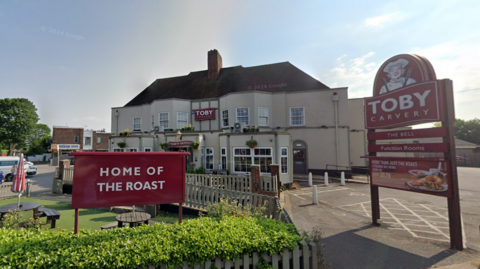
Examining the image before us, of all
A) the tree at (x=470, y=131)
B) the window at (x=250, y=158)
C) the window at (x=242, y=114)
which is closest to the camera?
the window at (x=250, y=158)

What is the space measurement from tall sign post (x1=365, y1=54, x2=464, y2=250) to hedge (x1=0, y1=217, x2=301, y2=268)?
15.3 feet

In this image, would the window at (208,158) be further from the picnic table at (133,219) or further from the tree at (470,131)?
the tree at (470,131)

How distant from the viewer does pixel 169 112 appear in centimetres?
2056

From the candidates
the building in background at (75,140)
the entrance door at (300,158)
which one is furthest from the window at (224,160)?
the building in background at (75,140)

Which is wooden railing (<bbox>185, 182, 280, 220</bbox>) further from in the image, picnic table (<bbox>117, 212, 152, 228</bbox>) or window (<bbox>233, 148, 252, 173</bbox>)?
window (<bbox>233, 148, 252, 173</bbox>)

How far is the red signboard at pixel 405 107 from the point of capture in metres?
5.43

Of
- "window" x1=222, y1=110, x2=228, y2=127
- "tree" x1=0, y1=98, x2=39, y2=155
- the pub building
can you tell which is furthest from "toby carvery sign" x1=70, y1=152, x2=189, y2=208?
"tree" x1=0, y1=98, x2=39, y2=155

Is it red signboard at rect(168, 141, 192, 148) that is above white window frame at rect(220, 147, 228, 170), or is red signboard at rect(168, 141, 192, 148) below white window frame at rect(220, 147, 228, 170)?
above

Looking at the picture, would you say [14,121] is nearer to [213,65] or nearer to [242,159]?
[213,65]

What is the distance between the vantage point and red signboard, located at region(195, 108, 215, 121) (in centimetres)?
2005

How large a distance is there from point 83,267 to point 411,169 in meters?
8.07

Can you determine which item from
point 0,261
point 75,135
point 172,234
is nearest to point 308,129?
point 172,234

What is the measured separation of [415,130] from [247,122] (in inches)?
518

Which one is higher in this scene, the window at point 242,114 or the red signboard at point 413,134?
the window at point 242,114
